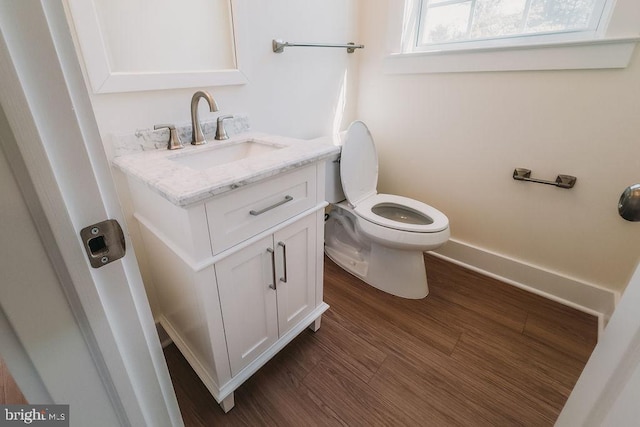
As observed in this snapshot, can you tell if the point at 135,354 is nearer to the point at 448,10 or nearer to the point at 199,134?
the point at 199,134

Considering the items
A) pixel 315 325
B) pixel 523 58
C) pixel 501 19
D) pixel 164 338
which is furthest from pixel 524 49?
pixel 164 338

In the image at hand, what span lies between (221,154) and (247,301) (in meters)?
0.57

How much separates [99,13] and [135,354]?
976mm

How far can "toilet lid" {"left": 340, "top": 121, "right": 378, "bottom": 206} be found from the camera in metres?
1.61

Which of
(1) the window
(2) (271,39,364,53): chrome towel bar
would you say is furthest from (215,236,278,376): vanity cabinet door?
(1) the window

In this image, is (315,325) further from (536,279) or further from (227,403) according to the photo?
(536,279)

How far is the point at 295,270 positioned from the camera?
1.11 metres

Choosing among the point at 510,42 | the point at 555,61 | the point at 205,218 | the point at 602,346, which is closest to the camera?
the point at 602,346

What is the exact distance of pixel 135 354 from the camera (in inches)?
15.6

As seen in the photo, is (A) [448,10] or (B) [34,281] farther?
(A) [448,10]

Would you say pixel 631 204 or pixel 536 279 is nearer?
pixel 631 204

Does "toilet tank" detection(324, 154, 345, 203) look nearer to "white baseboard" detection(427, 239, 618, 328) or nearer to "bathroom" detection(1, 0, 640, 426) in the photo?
"bathroom" detection(1, 0, 640, 426)

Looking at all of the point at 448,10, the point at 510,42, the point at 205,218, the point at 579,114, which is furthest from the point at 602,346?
the point at 448,10

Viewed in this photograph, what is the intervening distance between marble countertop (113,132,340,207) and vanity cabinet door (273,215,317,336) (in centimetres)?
24
